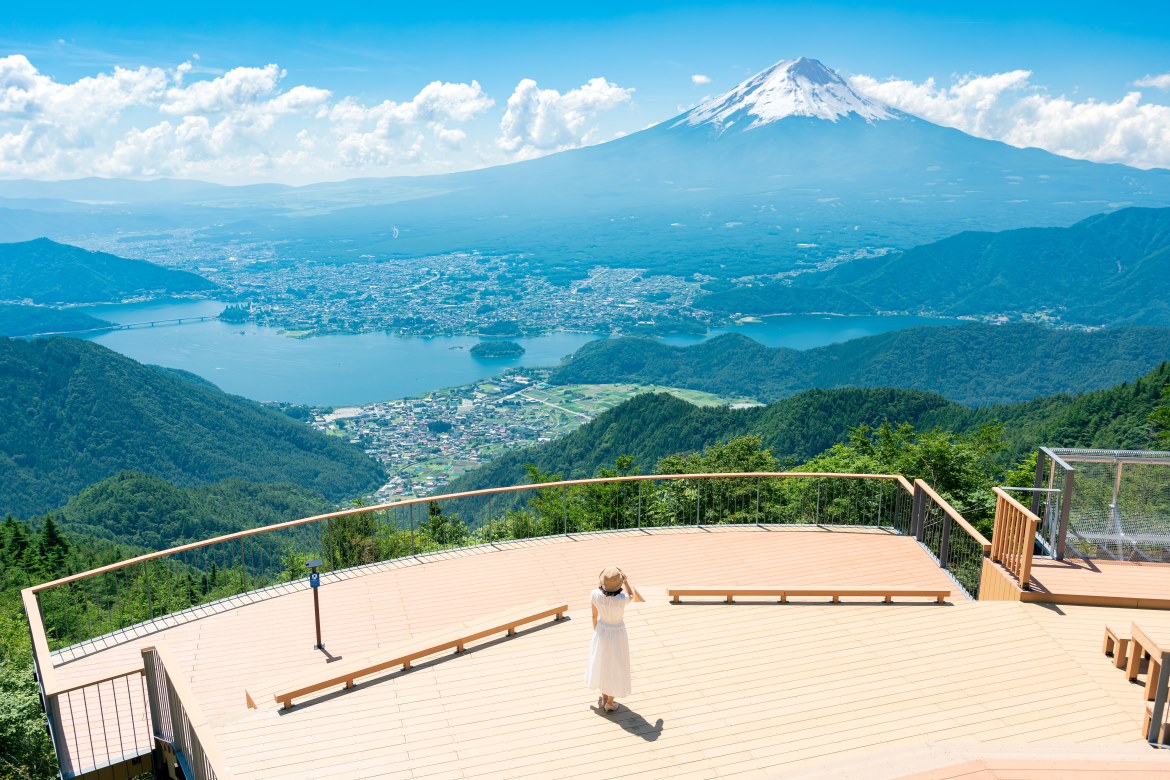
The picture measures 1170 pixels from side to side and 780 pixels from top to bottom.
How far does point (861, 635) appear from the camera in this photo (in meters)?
7.27

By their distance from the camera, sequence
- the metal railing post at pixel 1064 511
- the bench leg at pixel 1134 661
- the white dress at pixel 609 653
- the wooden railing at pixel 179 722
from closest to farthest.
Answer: the wooden railing at pixel 179 722, the white dress at pixel 609 653, the bench leg at pixel 1134 661, the metal railing post at pixel 1064 511

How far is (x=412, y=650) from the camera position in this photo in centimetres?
677

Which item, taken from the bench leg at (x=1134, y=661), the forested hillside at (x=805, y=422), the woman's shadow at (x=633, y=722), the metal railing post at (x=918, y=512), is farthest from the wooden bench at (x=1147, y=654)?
the forested hillside at (x=805, y=422)

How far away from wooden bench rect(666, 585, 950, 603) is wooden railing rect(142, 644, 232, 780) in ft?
14.6

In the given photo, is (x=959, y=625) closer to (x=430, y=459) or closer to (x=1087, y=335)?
(x=430, y=459)

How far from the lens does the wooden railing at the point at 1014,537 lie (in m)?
7.77

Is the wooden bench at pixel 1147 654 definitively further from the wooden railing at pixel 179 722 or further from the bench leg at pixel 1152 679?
the wooden railing at pixel 179 722

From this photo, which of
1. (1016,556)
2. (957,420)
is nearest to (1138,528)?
(1016,556)

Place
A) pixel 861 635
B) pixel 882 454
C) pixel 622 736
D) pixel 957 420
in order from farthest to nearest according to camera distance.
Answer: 1. pixel 957 420
2. pixel 882 454
3. pixel 861 635
4. pixel 622 736

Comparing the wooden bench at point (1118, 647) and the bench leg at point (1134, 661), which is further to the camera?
the wooden bench at point (1118, 647)

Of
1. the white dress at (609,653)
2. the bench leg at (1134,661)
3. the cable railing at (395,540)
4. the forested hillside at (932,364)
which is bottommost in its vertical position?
the forested hillside at (932,364)

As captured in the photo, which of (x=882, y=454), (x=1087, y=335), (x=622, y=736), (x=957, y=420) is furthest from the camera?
(x=1087, y=335)

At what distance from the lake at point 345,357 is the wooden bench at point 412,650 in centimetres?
13265

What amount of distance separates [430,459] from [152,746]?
314ft
